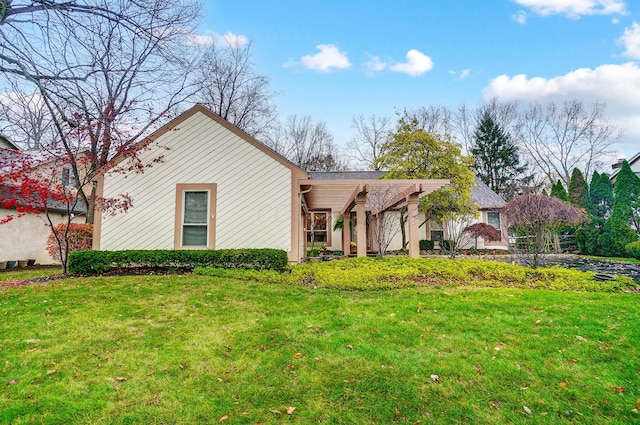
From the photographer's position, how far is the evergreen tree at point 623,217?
1546 cm

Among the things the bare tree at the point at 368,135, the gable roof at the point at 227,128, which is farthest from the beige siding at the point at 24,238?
the bare tree at the point at 368,135

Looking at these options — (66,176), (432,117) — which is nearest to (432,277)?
(66,176)

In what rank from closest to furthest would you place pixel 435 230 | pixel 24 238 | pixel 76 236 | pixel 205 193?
pixel 205 193 → pixel 76 236 → pixel 24 238 → pixel 435 230

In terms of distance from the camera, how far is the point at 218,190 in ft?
28.8

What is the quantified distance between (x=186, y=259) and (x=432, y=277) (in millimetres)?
5941

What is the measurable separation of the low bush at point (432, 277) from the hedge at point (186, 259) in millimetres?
424

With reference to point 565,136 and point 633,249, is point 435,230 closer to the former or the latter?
point 633,249

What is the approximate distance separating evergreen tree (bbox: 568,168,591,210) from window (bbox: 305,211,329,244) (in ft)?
48.7

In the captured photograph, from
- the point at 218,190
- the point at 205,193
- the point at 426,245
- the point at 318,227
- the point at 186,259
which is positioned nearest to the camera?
the point at 186,259

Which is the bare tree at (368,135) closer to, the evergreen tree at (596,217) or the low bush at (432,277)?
the evergreen tree at (596,217)

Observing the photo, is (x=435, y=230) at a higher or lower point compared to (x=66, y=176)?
lower

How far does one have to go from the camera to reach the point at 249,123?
24125 mm

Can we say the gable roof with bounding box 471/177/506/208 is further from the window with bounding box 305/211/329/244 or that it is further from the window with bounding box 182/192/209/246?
the window with bounding box 182/192/209/246

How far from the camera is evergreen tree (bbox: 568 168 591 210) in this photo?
18.5m
